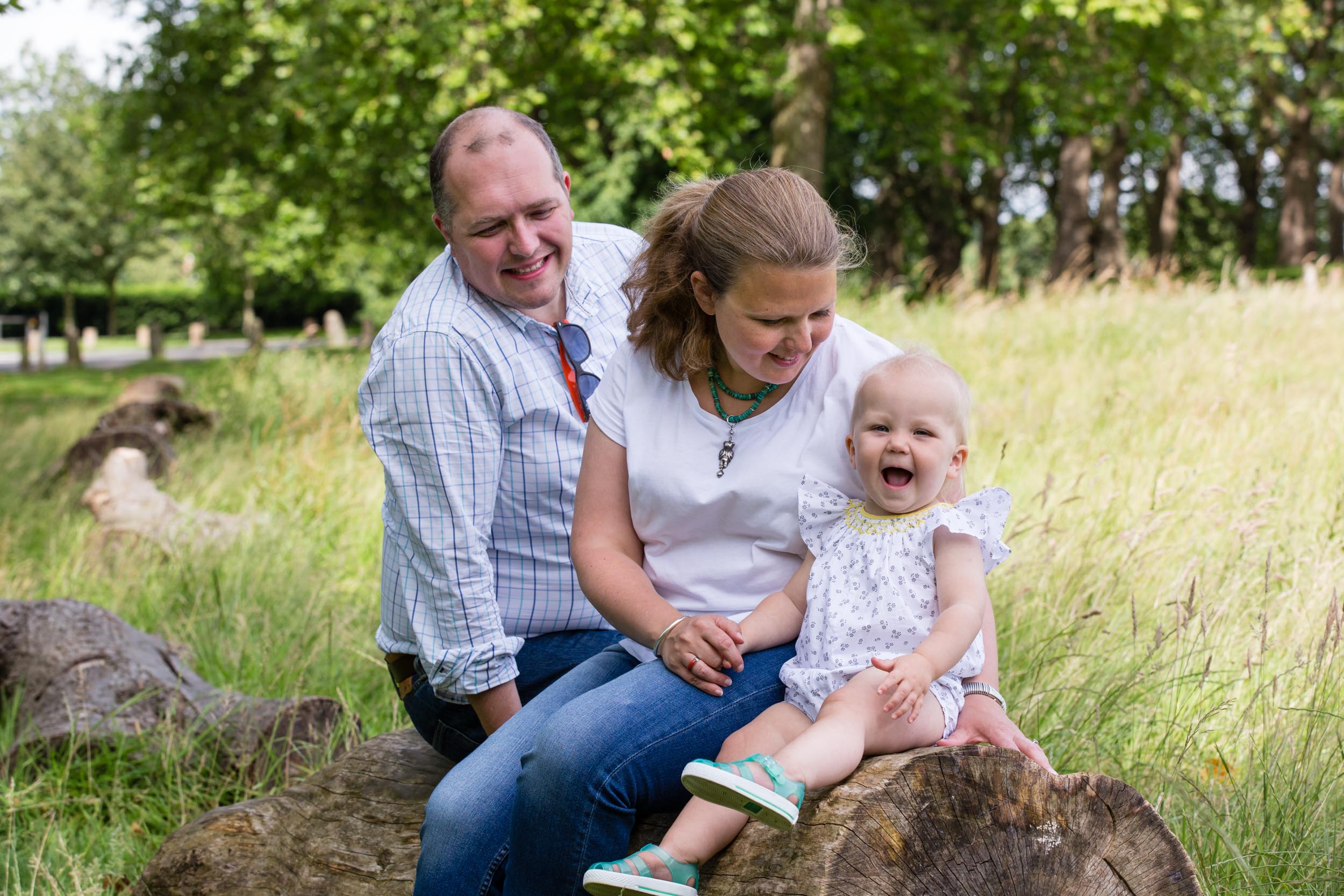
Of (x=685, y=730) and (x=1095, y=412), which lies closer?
(x=685, y=730)

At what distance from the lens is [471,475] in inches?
104

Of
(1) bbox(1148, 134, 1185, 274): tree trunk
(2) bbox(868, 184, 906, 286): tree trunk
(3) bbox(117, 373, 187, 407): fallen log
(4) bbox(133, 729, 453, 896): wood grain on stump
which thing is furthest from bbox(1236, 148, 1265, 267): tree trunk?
(4) bbox(133, 729, 453, 896): wood grain on stump

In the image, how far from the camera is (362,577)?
207 inches

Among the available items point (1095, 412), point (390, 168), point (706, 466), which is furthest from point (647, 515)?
point (390, 168)

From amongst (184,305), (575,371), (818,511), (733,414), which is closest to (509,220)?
(575,371)

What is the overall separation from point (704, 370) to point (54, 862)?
8.16ft

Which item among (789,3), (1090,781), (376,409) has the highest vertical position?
(789,3)

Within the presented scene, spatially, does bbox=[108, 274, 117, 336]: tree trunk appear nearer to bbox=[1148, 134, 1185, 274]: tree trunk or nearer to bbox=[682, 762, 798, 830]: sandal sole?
bbox=[1148, 134, 1185, 274]: tree trunk

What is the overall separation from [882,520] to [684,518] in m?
0.43

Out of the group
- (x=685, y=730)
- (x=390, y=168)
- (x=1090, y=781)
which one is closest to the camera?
(x=1090, y=781)

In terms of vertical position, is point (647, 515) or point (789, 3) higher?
point (789, 3)

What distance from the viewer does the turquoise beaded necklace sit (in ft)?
7.65

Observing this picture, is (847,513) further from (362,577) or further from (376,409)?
(362,577)

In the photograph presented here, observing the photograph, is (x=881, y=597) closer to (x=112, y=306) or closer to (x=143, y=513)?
(x=143, y=513)
